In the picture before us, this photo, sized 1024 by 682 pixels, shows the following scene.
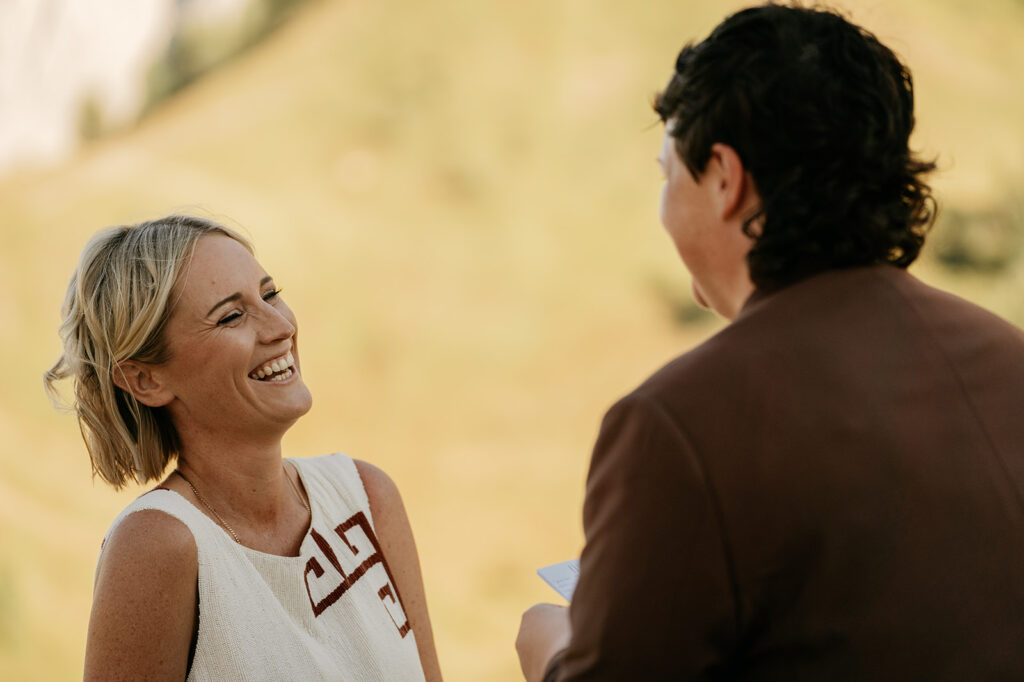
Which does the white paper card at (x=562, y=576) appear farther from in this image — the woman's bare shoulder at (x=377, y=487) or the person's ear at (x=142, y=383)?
the person's ear at (x=142, y=383)

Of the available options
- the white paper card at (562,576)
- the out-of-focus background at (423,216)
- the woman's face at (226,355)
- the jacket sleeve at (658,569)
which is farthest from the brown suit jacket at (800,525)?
the out-of-focus background at (423,216)

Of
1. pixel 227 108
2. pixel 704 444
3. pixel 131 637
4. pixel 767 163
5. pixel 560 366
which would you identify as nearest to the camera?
pixel 704 444

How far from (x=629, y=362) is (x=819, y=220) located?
21.9 ft

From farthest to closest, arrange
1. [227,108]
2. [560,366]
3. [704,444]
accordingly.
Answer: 1. [560,366]
2. [227,108]
3. [704,444]

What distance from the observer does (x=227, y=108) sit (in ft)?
22.6

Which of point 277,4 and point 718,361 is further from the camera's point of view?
point 277,4

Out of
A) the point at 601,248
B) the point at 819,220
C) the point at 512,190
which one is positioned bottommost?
the point at 819,220

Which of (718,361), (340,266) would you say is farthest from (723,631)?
(340,266)

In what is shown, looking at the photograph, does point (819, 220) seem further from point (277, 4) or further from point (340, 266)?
point (277, 4)

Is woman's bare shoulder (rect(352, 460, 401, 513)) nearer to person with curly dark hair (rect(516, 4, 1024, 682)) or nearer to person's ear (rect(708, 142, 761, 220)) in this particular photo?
person with curly dark hair (rect(516, 4, 1024, 682))

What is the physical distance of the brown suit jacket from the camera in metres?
0.91

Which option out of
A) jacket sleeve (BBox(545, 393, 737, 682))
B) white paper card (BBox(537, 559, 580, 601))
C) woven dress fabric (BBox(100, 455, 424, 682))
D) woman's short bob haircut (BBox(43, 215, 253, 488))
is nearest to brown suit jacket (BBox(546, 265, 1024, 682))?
jacket sleeve (BBox(545, 393, 737, 682))

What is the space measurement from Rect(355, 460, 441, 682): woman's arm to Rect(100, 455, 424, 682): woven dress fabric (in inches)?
1.0

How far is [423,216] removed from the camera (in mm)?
7371
